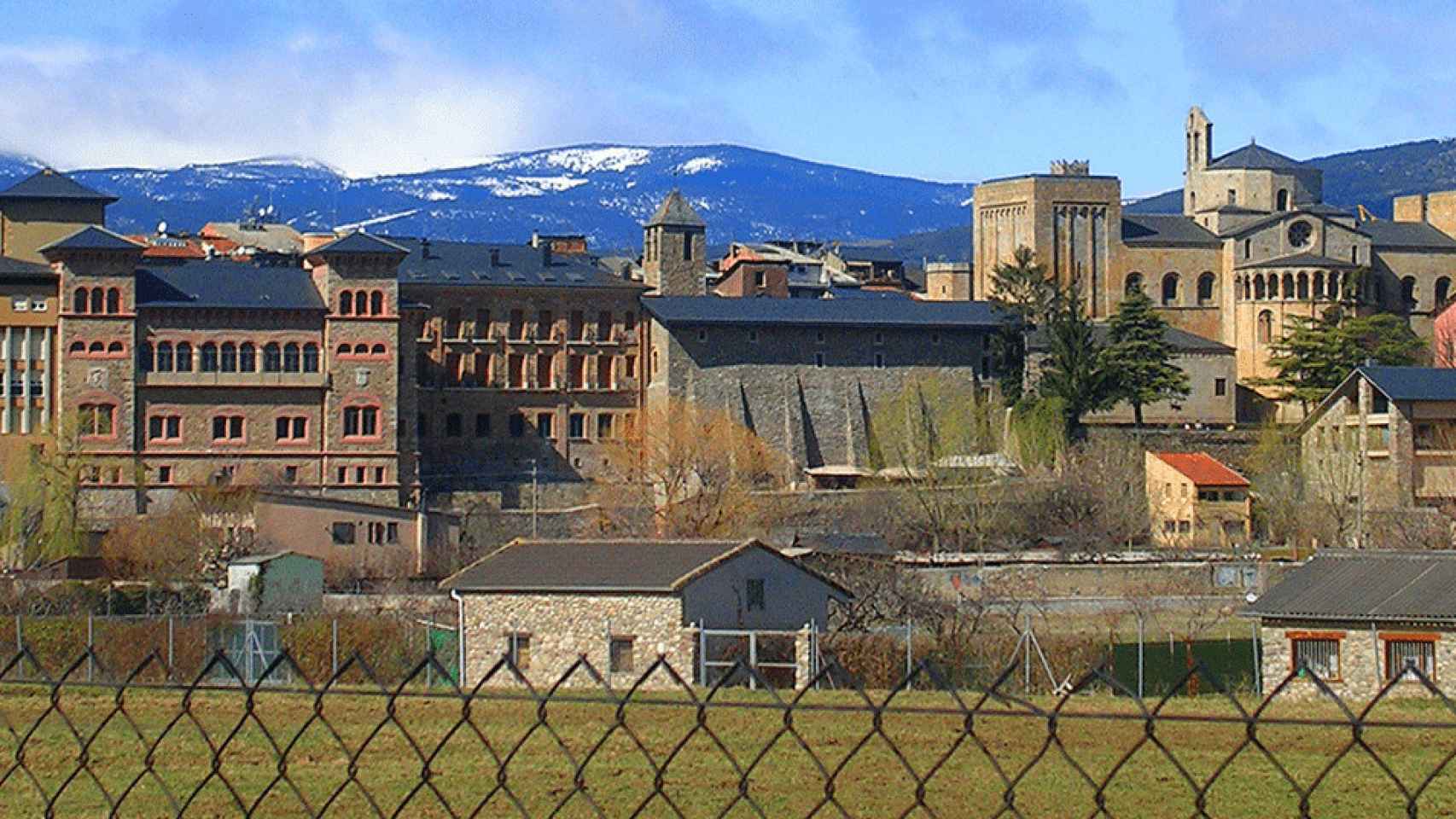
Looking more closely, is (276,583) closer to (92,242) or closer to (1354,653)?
(92,242)

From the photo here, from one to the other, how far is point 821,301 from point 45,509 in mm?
27302

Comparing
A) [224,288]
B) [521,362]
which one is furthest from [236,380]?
[521,362]

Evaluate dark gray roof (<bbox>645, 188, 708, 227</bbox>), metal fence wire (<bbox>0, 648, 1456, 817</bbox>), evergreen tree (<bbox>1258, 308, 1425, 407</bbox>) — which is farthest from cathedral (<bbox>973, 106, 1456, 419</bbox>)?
metal fence wire (<bbox>0, 648, 1456, 817</bbox>)

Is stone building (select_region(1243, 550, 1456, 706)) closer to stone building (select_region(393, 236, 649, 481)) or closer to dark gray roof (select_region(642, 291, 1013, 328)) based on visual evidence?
stone building (select_region(393, 236, 649, 481))

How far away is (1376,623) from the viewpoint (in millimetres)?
30750

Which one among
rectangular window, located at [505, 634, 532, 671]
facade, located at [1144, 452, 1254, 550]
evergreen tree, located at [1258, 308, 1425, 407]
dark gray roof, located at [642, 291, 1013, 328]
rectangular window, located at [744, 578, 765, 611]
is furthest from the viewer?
evergreen tree, located at [1258, 308, 1425, 407]

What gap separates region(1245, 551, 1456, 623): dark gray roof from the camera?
101 ft

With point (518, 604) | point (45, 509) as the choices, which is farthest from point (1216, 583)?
point (45, 509)

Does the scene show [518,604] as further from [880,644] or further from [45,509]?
[45,509]

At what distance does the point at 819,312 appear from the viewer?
77.8m

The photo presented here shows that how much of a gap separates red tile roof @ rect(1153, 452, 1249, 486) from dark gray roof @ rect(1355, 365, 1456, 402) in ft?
14.3

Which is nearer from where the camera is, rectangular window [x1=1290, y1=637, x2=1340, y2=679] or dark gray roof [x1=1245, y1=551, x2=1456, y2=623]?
dark gray roof [x1=1245, y1=551, x2=1456, y2=623]

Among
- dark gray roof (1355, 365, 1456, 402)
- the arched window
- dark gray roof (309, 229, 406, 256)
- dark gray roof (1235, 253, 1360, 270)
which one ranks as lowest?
dark gray roof (1355, 365, 1456, 402)

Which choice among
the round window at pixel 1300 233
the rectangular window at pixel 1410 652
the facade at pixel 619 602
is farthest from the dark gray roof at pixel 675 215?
the rectangular window at pixel 1410 652
